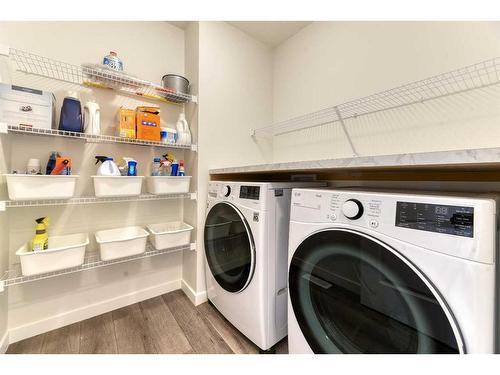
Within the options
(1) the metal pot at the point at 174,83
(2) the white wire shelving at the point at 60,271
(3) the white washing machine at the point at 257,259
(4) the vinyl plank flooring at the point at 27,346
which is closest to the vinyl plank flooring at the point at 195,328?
(3) the white washing machine at the point at 257,259

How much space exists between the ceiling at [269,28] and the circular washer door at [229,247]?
4.90 ft

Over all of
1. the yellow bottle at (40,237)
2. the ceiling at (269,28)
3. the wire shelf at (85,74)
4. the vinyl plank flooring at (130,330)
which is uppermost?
the ceiling at (269,28)

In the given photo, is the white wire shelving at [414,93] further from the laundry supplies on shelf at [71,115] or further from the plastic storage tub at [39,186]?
the plastic storage tub at [39,186]

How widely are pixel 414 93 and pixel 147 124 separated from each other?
5.24ft

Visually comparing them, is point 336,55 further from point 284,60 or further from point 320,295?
point 320,295

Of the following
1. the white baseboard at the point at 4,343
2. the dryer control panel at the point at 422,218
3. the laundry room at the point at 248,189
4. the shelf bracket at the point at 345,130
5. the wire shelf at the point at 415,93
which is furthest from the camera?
the shelf bracket at the point at 345,130

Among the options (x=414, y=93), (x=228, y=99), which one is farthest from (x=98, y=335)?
(x=414, y=93)

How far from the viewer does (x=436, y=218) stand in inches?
20.3

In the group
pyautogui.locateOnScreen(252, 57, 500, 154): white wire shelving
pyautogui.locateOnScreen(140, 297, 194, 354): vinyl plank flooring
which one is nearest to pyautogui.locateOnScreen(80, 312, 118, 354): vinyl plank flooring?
pyautogui.locateOnScreen(140, 297, 194, 354): vinyl plank flooring

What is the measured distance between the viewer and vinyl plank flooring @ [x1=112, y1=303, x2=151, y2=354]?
3.56 ft

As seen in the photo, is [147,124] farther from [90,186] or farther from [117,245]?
[117,245]

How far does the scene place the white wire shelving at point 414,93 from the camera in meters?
0.94

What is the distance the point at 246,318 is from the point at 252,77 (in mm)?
1839

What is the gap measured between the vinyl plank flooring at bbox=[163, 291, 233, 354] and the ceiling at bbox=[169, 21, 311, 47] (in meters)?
2.15
